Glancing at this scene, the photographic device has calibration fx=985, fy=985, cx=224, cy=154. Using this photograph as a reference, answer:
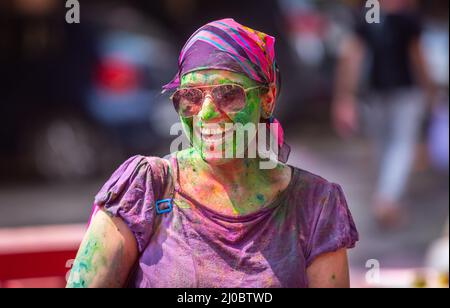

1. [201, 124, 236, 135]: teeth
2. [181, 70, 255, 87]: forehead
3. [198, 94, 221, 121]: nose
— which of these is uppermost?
[181, 70, 255, 87]: forehead

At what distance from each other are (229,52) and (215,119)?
0.19 m

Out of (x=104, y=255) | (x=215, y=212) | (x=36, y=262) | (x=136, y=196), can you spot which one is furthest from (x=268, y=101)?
(x=36, y=262)

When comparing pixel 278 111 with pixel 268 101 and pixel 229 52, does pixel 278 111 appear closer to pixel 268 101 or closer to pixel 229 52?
pixel 268 101

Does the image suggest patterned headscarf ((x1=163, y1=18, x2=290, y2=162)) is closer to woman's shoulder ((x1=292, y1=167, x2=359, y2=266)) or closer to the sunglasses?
the sunglasses

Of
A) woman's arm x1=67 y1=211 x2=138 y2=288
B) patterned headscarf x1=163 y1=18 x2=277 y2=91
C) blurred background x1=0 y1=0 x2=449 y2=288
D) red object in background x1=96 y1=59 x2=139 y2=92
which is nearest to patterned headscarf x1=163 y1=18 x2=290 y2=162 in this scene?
patterned headscarf x1=163 y1=18 x2=277 y2=91

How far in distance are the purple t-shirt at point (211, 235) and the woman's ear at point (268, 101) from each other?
9.7 inches

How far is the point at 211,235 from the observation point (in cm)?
265

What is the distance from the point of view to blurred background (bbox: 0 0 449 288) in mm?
7473

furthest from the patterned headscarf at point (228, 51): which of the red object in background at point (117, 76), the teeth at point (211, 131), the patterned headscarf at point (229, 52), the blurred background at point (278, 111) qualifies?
the red object in background at point (117, 76)

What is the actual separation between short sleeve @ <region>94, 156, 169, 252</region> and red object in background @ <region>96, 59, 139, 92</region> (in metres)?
6.96

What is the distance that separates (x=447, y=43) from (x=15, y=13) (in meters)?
4.60

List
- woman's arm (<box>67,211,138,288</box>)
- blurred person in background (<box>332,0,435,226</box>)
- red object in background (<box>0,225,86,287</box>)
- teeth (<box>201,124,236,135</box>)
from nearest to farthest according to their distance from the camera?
woman's arm (<box>67,211,138,288</box>), teeth (<box>201,124,236,135</box>), red object in background (<box>0,225,86,287</box>), blurred person in background (<box>332,0,435,226</box>)

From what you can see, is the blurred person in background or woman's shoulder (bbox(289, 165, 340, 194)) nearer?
woman's shoulder (bbox(289, 165, 340, 194))

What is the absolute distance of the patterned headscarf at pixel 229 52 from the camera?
8.68 ft
